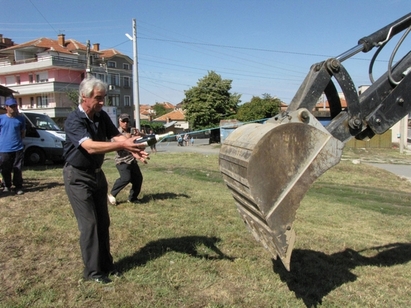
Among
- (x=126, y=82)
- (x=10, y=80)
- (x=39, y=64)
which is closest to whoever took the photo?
(x=39, y=64)

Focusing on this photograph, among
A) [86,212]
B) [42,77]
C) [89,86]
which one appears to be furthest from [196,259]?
[42,77]

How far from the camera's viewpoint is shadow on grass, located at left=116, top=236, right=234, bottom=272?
4.45 metres

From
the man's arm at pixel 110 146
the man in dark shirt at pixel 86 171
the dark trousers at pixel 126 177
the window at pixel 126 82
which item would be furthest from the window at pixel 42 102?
the man's arm at pixel 110 146

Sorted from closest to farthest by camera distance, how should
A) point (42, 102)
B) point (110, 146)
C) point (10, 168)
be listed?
1. point (110, 146)
2. point (10, 168)
3. point (42, 102)

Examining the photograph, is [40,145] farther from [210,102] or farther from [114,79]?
[114,79]

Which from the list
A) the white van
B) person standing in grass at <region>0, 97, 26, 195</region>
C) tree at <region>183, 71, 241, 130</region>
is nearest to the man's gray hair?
person standing in grass at <region>0, 97, 26, 195</region>

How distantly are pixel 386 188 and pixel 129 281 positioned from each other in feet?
38.5

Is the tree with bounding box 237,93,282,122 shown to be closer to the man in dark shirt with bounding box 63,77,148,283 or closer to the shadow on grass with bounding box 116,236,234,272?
the shadow on grass with bounding box 116,236,234,272

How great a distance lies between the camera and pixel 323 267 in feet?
15.1

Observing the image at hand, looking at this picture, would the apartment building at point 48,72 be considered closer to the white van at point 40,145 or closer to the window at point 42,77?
the window at point 42,77

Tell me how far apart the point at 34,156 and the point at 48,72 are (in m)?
44.1

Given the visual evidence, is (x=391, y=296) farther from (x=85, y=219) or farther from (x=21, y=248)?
(x=21, y=248)

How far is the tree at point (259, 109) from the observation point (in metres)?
45.9

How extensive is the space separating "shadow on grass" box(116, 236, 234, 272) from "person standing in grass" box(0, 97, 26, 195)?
4.34 metres
